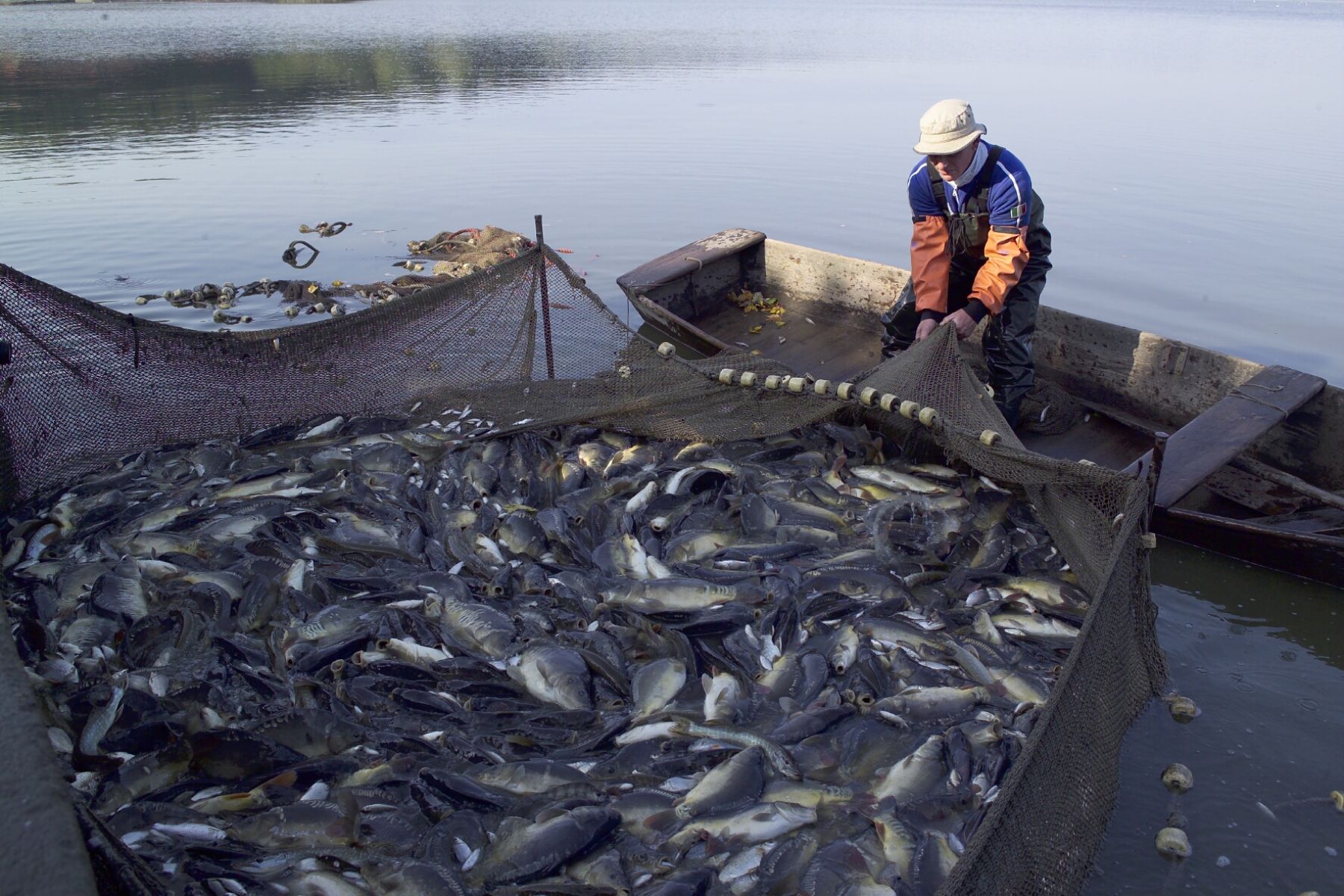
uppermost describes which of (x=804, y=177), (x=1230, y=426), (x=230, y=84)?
(x=230, y=84)

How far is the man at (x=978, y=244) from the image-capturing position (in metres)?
6.75

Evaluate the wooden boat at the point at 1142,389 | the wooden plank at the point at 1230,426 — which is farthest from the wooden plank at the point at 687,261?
the wooden plank at the point at 1230,426

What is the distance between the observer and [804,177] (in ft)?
60.2

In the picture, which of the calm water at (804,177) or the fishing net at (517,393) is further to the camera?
the calm water at (804,177)

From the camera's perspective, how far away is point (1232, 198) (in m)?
15.8

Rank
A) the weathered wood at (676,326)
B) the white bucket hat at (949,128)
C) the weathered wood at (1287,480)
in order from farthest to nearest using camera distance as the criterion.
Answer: the weathered wood at (676,326) → the white bucket hat at (949,128) → the weathered wood at (1287,480)

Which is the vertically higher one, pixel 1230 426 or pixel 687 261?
pixel 687 261

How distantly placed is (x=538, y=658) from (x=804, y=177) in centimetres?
1553

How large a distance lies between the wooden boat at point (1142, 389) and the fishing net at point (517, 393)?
0.97 m

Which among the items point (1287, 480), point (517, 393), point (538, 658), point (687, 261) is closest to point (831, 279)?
point (687, 261)

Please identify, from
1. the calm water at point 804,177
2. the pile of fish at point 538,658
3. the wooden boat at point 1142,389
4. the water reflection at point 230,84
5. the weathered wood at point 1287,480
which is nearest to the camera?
the pile of fish at point 538,658

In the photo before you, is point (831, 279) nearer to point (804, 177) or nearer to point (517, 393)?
point (517, 393)

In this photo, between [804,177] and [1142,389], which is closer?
[1142,389]

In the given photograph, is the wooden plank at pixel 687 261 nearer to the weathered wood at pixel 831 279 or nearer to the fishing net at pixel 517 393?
the weathered wood at pixel 831 279
